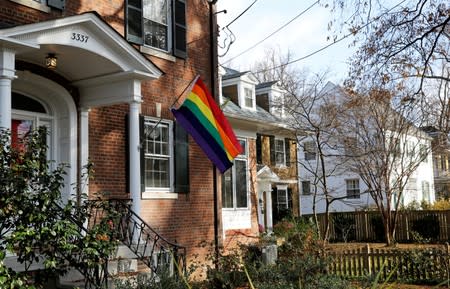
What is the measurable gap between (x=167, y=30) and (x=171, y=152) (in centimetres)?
294

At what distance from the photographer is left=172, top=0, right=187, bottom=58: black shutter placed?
12.8 m

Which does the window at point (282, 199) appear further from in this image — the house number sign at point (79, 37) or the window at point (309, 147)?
the house number sign at point (79, 37)

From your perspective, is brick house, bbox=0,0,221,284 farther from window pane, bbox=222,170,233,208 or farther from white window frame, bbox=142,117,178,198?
window pane, bbox=222,170,233,208

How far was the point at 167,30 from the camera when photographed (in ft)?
41.9

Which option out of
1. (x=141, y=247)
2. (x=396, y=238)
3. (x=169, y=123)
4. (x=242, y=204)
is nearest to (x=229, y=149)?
(x=141, y=247)

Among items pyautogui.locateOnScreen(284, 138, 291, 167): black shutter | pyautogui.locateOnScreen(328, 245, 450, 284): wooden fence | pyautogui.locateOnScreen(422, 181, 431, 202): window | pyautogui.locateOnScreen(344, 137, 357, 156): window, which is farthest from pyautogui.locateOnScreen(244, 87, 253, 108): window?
pyautogui.locateOnScreen(422, 181, 431, 202): window

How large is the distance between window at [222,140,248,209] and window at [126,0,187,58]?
22.9 ft

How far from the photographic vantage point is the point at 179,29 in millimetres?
12945

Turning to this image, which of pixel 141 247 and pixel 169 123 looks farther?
pixel 169 123

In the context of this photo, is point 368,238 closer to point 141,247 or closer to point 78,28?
point 141,247

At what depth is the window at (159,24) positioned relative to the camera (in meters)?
11.7

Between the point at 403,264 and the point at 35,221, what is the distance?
9723 millimetres

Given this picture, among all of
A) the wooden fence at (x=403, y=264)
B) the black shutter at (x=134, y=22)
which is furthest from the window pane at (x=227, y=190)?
the black shutter at (x=134, y=22)

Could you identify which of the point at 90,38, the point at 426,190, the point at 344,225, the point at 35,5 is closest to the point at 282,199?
the point at 344,225
